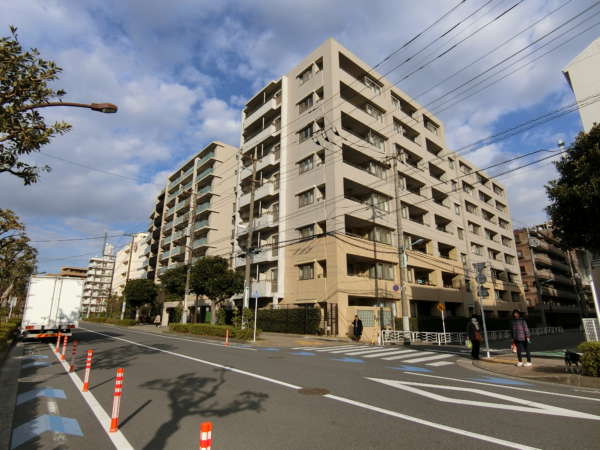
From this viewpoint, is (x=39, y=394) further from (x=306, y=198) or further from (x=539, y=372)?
(x=306, y=198)

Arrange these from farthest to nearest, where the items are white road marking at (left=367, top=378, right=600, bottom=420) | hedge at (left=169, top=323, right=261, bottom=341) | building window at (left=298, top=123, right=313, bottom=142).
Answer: building window at (left=298, top=123, right=313, bottom=142), hedge at (left=169, top=323, right=261, bottom=341), white road marking at (left=367, top=378, right=600, bottom=420)

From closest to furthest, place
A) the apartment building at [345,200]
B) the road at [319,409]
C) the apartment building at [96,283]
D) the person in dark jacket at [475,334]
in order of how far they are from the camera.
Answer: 1. the road at [319,409]
2. the person in dark jacket at [475,334]
3. the apartment building at [345,200]
4. the apartment building at [96,283]

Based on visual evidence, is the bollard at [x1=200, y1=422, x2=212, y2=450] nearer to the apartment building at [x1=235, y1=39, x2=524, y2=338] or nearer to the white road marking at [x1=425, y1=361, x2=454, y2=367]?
the white road marking at [x1=425, y1=361, x2=454, y2=367]

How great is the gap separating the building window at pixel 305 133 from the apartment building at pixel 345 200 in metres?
0.12

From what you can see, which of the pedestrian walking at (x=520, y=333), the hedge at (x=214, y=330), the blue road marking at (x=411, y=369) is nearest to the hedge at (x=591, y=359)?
the pedestrian walking at (x=520, y=333)

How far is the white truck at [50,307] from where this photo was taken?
54.3ft

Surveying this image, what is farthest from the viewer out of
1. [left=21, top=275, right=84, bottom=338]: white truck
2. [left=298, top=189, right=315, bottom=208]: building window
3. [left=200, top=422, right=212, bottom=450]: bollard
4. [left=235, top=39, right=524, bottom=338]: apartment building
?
[left=298, top=189, right=315, bottom=208]: building window

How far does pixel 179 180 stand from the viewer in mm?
57000

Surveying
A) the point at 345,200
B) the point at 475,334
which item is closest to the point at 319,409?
the point at 475,334

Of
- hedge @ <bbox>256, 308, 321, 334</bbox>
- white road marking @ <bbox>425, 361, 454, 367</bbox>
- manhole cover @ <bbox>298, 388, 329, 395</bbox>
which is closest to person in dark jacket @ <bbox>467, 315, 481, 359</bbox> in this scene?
white road marking @ <bbox>425, 361, 454, 367</bbox>

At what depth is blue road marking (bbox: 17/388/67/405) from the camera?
639 centimetres

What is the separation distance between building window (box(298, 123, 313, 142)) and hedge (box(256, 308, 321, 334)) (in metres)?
15.9

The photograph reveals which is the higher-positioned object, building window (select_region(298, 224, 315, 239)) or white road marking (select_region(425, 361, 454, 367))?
building window (select_region(298, 224, 315, 239))

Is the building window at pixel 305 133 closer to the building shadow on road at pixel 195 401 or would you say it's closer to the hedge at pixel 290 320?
the hedge at pixel 290 320
